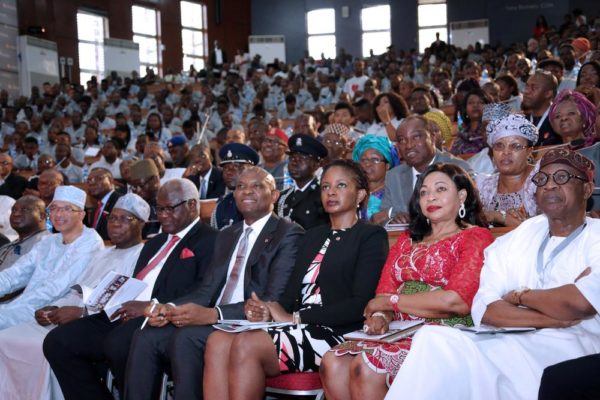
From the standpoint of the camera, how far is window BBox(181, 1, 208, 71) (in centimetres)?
2255

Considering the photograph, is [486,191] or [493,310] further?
[486,191]

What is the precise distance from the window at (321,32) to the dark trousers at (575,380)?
2185 cm

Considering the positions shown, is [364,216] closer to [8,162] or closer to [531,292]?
[531,292]

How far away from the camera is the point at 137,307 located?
368 cm

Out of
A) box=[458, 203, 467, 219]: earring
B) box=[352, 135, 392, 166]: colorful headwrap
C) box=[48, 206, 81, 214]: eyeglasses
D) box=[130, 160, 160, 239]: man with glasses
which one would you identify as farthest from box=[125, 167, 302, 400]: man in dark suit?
box=[130, 160, 160, 239]: man with glasses

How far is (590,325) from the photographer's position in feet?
8.38

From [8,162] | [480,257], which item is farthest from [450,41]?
[480,257]

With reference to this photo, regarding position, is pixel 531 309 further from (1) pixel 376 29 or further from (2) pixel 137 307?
(1) pixel 376 29

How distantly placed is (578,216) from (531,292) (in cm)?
32

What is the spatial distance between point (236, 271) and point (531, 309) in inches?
59.7

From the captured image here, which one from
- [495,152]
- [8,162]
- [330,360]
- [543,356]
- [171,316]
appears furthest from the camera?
[8,162]

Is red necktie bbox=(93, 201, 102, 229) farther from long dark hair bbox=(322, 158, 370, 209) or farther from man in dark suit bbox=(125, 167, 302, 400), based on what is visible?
long dark hair bbox=(322, 158, 370, 209)

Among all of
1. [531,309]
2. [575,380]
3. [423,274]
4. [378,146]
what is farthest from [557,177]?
[378,146]

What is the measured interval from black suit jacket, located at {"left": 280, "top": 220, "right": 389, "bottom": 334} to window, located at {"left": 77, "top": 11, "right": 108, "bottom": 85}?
692 inches
